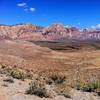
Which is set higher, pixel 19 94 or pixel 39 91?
pixel 39 91

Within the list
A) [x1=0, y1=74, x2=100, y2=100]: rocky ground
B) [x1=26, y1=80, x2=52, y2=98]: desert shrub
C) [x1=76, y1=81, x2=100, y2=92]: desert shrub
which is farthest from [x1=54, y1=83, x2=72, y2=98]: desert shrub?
[x1=76, y1=81, x2=100, y2=92]: desert shrub

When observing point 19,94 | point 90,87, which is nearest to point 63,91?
point 19,94

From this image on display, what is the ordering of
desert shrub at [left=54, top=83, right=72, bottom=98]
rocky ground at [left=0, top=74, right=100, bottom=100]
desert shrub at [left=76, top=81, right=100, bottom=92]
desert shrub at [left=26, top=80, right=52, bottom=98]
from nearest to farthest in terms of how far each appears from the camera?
rocky ground at [left=0, top=74, right=100, bottom=100], desert shrub at [left=26, top=80, right=52, bottom=98], desert shrub at [left=54, top=83, right=72, bottom=98], desert shrub at [left=76, top=81, right=100, bottom=92]

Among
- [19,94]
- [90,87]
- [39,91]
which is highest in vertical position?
[39,91]

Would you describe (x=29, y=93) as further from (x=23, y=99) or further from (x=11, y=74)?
(x=11, y=74)

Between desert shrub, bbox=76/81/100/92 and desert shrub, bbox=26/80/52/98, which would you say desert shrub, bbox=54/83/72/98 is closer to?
desert shrub, bbox=26/80/52/98

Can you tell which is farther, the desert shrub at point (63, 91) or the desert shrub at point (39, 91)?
the desert shrub at point (63, 91)

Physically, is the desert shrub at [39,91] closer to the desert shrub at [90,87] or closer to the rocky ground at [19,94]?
the rocky ground at [19,94]

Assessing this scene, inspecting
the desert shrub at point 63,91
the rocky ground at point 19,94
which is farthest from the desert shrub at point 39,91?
the desert shrub at point 63,91

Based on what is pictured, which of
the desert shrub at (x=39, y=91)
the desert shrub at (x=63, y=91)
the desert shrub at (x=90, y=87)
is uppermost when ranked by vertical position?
the desert shrub at (x=39, y=91)

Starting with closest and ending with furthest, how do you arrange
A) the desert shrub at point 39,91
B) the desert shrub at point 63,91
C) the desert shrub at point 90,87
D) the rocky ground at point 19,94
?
1. the rocky ground at point 19,94
2. the desert shrub at point 39,91
3. the desert shrub at point 63,91
4. the desert shrub at point 90,87


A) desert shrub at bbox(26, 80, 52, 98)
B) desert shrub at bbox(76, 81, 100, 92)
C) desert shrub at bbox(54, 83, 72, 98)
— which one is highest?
desert shrub at bbox(26, 80, 52, 98)

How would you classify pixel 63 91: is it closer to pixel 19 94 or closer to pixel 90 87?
pixel 19 94

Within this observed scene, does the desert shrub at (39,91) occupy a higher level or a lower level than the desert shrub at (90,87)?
higher
